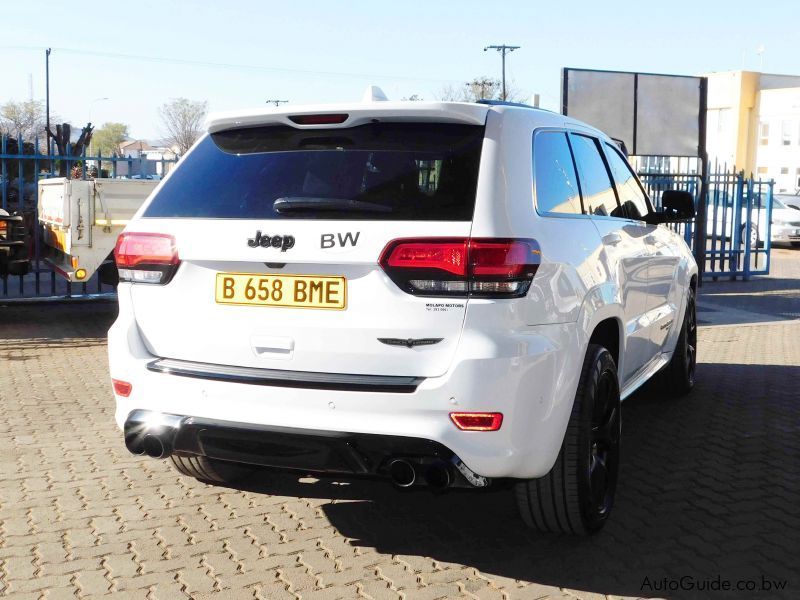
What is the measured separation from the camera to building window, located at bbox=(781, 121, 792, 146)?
69688 millimetres

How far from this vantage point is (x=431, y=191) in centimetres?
367

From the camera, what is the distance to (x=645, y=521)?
4555 mm

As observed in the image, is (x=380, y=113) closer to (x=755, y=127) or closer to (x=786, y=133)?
A: (x=786, y=133)

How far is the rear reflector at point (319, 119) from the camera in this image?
387 cm

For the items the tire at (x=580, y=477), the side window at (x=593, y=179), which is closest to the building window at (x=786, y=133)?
the side window at (x=593, y=179)

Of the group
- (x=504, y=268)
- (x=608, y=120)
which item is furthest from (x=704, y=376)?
(x=608, y=120)

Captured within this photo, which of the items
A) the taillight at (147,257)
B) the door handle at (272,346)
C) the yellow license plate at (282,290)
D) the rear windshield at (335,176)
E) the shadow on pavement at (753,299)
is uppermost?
the rear windshield at (335,176)

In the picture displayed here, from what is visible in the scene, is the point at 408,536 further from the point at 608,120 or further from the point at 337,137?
the point at 608,120

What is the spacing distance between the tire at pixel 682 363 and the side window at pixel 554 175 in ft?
9.10

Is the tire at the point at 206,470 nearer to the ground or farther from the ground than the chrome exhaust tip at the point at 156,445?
nearer to the ground

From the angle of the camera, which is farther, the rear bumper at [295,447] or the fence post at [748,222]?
the fence post at [748,222]

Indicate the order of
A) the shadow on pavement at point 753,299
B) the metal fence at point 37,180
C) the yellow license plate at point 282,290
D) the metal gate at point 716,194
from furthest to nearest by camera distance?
the metal gate at point 716,194 → the shadow on pavement at point 753,299 → the metal fence at point 37,180 → the yellow license plate at point 282,290

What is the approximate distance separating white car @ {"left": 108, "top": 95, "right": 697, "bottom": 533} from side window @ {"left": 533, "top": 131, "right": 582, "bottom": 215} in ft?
0.07

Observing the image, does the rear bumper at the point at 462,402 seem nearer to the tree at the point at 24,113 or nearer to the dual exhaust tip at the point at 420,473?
the dual exhaust tip at the point at 420,473
